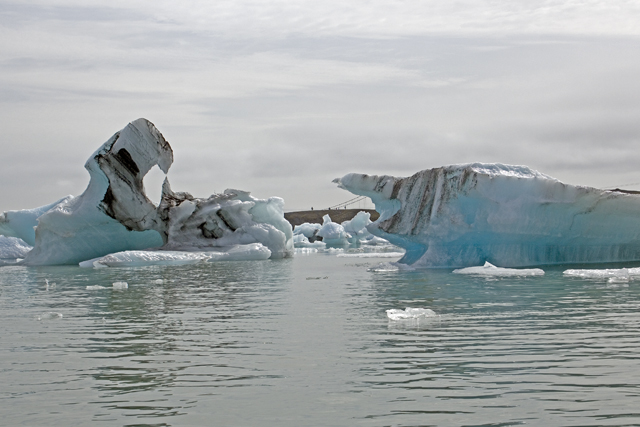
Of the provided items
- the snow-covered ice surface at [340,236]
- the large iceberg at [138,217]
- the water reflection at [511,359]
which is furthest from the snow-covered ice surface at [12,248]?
the water reflection at [511,359]

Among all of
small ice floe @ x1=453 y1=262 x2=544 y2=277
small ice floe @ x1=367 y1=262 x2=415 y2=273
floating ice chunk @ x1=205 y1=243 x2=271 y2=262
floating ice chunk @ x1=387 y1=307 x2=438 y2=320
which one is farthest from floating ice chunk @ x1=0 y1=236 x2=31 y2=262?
floating ice chunk @ x1=387 y1=307 x2=438 y2=320

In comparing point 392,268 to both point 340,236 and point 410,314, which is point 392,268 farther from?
point 340,236

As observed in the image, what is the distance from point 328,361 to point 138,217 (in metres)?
17.6

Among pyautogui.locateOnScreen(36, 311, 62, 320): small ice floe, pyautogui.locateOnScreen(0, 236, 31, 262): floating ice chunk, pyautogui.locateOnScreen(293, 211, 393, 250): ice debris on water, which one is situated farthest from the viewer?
pyautogui.locateOnScreen(293, 211, 393, 250): ice debris on water

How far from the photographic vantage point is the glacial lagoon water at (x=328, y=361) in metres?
3.83

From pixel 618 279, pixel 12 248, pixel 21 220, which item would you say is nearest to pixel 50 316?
pixel 618 279

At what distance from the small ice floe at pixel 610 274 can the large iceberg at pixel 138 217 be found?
1217 centimetres

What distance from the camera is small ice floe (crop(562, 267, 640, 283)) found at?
1099cm

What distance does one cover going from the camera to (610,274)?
455 inches

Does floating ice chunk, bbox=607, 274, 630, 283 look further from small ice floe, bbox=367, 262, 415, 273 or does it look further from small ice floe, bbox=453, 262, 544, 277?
small ice floe, bbox=367, 262, 415, 273

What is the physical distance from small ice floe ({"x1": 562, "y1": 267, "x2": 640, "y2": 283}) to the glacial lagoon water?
1556 mm

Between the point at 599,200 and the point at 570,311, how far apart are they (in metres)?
6.84

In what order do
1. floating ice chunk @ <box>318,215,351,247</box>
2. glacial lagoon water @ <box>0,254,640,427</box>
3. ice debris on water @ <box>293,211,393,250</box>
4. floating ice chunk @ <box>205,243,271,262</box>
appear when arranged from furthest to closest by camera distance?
floating ice chunk @ <box>318,215,351,247</box>, ice debris on water @ <box>293,211,393,250</box>, floating ice chunk @ <box>205,243,271,262</box>, glacial lagoon water @ <box>0,254,640,427</box>

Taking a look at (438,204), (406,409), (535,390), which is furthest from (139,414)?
(438,204)
